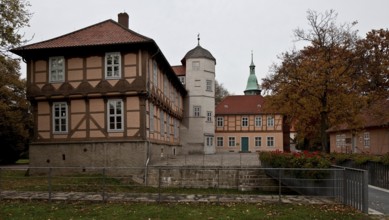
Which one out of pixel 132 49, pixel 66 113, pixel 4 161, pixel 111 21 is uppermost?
pixel 111 21

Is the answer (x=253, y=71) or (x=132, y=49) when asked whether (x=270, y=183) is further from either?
(x=253, y=71)

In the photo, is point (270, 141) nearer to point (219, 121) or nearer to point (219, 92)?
point (219, 121)

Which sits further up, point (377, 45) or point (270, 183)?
point (377, 45)

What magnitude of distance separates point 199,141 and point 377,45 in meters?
19.9

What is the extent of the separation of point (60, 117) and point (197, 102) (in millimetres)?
19734

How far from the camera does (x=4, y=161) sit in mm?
39375

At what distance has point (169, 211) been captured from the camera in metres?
10.0

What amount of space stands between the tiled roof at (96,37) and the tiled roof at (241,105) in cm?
3086

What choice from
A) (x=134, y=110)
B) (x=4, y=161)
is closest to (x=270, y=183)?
(x=134, y=110)

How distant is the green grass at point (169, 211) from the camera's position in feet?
30.8

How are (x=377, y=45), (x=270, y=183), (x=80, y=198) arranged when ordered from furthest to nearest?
(x=377, y=45) < (x=270, y=183) < (x=80, y=198)

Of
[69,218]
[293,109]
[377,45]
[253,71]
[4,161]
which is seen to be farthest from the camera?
[253,71]

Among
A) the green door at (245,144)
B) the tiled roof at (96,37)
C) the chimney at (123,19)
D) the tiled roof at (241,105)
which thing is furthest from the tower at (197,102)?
the tiled roof at (96,37)

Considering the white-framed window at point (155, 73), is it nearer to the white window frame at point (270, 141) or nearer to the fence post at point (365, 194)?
the fence post at point (365, 194)
